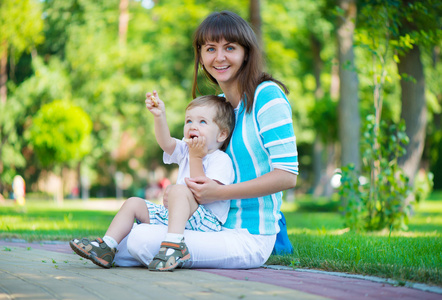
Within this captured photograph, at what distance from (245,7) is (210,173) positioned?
62.2 ft

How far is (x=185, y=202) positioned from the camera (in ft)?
10.5

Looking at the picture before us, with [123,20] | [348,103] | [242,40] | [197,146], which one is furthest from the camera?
[123,20]

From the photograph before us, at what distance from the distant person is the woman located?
0.26 ft

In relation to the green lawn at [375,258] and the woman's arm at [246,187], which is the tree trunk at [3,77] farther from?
the woman's arm at [246,187]

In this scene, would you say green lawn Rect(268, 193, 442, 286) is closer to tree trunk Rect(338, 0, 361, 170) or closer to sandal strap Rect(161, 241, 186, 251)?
sandal strap Rect(161, 241, 186, 251)

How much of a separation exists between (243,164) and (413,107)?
7.54 metres

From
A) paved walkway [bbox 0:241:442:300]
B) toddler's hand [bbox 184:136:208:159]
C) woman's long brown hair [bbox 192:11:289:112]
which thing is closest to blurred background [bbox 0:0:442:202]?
woman's long brown hair [bbox 192:11:289:112]

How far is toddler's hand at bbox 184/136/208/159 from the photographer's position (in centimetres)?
336

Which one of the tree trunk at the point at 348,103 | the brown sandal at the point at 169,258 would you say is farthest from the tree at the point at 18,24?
the brown sandal at the point at 169,258

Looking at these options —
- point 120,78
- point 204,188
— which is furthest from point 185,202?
point 120,78

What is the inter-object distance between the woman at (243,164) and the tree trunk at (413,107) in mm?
6912

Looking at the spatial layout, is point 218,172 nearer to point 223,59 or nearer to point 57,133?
point 223,59

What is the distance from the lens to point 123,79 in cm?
2739

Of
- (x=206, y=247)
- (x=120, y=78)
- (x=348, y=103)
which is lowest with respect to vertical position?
(x=206, y=247)
